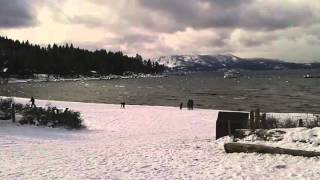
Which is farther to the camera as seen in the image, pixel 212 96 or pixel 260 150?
pixel 212 96

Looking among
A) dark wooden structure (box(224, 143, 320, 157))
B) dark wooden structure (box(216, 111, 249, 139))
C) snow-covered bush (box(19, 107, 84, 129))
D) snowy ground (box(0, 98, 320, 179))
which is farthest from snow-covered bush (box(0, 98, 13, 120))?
dark wooden structure (box(224, 143, 320, 157))

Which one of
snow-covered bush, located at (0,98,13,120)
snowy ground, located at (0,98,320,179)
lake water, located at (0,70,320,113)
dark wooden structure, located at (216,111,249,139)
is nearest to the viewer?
snowy ground, located at (0,98,320,179)

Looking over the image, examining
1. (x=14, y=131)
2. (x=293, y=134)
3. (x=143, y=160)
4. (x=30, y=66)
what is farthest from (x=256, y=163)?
(x=30, y=66)

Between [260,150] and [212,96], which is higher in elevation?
[212,96]

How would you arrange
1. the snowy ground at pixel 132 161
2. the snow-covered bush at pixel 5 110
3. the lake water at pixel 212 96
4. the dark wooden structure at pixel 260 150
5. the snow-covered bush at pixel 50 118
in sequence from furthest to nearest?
the lake water at pixel 212 96 < the snow-covered bush at pixel 50 118 < the snow-covered bush at pixel 5 110 < the dark wooden structure at pixel 260 150 < the snowy ground at pixel 132 161

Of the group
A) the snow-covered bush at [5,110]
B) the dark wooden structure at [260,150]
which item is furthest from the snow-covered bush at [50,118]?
the dark wooden structure at [260,150]

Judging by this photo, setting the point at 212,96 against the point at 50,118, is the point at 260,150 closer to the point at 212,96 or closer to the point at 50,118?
the point at 50,118

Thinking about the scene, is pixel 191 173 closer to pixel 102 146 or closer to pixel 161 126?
pixel 102 146

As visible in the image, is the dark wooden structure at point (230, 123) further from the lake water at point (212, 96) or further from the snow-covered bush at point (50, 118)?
the lake water at point (212, 96)

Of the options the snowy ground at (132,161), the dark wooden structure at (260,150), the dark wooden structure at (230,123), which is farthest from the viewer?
the dark wooden structure at (230,123)

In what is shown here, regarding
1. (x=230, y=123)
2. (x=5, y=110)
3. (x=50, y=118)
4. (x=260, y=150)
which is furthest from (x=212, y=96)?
(x=260, y=150)

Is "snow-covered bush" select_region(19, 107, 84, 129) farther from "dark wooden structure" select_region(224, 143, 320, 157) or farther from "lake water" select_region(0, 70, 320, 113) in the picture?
"lake water" select_region(0, 70, 320, 113)

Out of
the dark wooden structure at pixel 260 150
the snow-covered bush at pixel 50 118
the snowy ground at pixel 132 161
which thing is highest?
the snow-covered bush at pixel 50 118

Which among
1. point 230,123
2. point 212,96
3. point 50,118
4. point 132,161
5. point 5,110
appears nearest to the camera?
point 132,161
